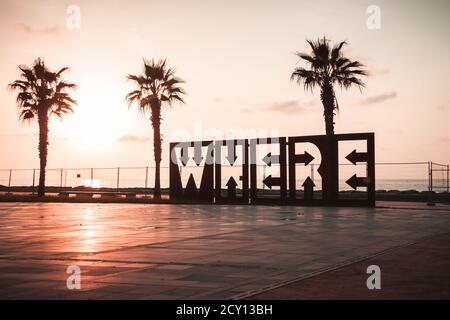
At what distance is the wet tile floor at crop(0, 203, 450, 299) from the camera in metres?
7.48

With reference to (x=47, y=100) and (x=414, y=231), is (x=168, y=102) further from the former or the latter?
(x=414, y=231)

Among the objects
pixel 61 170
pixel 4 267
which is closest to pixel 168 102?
pixel 61 170

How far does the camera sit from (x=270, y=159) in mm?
33812

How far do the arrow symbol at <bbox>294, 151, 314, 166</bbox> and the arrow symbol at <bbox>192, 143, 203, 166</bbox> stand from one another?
6.83 metres

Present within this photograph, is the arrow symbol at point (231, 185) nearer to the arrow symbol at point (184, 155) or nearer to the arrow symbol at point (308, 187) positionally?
the arrow symbol at point (184, 155)

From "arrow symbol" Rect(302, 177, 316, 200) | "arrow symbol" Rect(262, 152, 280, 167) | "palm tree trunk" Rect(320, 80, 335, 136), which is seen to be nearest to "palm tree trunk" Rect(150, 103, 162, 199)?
"arrow symbol" Rect(262, 152, 280, 167)

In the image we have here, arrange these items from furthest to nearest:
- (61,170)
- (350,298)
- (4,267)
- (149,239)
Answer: (61,170) → (149,239) → (4,267) → (350,298)

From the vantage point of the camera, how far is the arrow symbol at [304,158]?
32.3 meters

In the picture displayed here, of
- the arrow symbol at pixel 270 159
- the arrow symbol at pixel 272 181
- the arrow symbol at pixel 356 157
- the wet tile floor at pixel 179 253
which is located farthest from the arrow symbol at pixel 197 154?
the wet tile floor at pixel 179 253

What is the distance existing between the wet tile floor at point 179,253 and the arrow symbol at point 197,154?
56.2 feet

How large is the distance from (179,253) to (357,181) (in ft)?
68.7

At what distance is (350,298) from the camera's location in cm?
666

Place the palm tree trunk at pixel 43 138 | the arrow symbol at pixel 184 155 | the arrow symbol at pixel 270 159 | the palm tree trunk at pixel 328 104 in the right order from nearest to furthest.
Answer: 1. the arrow symbol at pixel 270 159
2. the palm tree trunk at pixel 328 104
3. the arrow symbol at pixel 184 155
4. the palm tree trunk at pixel 43 138

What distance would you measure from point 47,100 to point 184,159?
15493 mm
